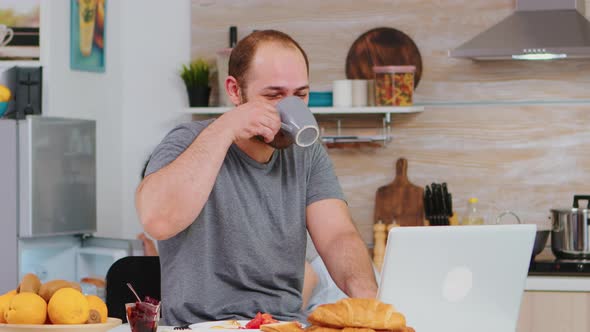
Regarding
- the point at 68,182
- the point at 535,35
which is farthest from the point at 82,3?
the point at 535,35

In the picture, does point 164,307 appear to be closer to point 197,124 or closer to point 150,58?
point 197,124

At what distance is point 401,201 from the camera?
4.69 meters

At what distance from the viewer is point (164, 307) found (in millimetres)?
2211

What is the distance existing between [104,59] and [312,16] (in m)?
1.04

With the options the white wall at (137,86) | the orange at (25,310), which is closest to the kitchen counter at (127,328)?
the orange at (25,310)

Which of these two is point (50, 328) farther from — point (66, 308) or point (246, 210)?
point (246, 210)

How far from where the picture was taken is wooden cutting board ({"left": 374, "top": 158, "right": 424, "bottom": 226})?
15.3ft

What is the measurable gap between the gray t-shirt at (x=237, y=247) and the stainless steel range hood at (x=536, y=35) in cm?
215

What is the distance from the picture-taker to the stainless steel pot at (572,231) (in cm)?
423

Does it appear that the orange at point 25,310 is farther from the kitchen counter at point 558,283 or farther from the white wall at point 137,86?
the white wall at point 137,86

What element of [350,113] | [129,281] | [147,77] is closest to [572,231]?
[350,113]

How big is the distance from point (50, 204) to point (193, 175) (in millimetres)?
2290

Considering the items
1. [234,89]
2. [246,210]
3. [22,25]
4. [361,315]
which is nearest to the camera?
[361,315]

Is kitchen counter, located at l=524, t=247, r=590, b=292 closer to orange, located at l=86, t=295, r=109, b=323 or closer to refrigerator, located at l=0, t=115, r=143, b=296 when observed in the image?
refrigerator, located at l=0, t=115, r=143, b=296
